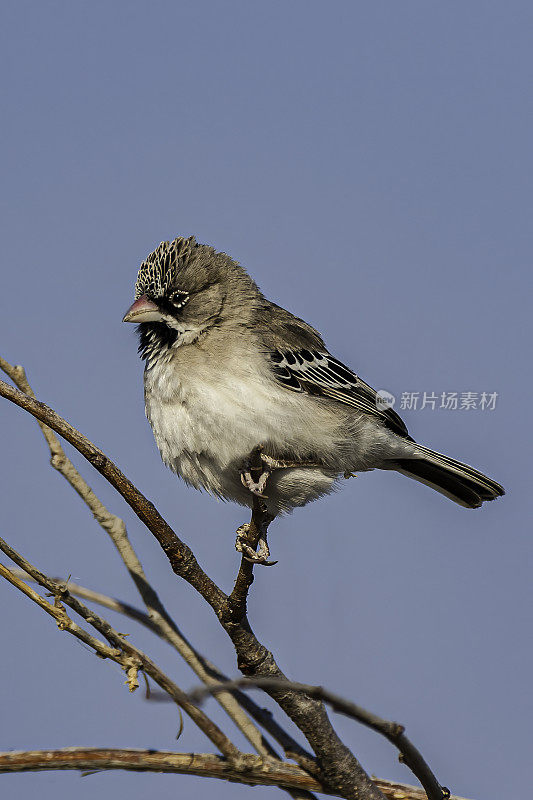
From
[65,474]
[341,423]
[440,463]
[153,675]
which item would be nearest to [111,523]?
[65,474]

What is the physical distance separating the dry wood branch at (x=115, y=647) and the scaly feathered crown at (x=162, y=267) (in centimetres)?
310

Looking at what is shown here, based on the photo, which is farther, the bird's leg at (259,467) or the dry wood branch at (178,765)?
the bird's leg at (259,467)

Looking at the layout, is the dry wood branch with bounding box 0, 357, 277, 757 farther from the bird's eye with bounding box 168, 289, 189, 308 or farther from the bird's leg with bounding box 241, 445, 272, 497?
the bird's eye with bounding box 168, 289, 189, 308

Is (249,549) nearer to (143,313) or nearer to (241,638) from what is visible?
(241,638)

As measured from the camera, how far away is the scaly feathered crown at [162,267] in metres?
6.52

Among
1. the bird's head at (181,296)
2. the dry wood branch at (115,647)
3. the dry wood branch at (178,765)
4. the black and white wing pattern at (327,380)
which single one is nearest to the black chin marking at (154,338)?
the bird's head at (181,296)

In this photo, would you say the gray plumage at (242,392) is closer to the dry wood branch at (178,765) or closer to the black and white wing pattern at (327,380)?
the black and white wing pattern at (327,380)

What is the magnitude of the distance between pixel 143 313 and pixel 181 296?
1.07 feet

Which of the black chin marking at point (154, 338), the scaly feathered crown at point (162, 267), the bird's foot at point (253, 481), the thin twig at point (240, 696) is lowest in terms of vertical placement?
the thin twig at point (240, 696)

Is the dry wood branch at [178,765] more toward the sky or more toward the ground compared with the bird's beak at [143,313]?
more toward the ground

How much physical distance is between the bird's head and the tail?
199cm

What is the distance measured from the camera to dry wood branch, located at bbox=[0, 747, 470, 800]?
350 cm

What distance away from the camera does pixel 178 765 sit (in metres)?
3.80

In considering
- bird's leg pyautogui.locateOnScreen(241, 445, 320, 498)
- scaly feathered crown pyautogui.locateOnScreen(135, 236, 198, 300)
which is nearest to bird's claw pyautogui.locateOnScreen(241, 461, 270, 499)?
bird's leg pyautogui.locateOnScreen(241, 445, 320, 498)
